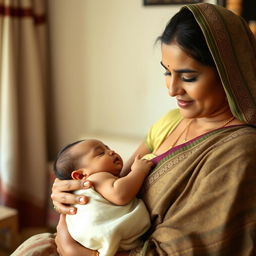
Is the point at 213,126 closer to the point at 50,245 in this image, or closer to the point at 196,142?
the point at 196,142

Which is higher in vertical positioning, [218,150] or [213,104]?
[213,104]

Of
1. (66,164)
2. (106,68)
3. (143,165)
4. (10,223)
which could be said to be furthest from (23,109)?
(143,165)

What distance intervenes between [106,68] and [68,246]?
5.78ft

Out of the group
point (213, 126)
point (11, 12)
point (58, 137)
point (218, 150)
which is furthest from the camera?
point (58, 137)

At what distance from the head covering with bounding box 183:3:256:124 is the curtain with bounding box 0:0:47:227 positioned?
5.95 feet

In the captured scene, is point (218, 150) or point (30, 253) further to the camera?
point (30, 253)

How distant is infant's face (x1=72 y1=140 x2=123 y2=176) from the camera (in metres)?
1.39

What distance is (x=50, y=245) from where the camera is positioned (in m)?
1.51

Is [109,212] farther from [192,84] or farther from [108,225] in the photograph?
[192,84]

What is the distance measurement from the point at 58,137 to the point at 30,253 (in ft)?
5.93

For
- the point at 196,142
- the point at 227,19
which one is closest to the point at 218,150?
the point at 196,142

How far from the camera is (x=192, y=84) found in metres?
1.22

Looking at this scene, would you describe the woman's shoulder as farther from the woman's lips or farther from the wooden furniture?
the wooden furniture

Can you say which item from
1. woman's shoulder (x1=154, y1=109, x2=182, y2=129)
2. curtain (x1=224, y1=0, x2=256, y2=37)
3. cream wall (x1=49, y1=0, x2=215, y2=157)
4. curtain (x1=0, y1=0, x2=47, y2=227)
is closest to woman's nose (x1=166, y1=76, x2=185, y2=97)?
woman's shoulder (x1=154, y1=109, x2=182, y2=129)
